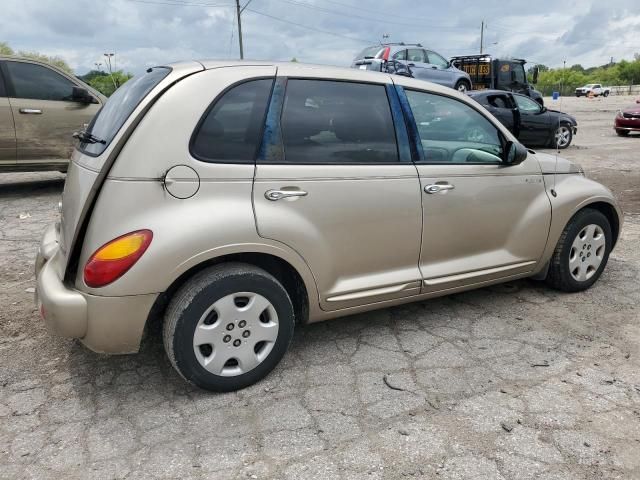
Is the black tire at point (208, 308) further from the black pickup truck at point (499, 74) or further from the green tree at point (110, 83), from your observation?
the black pickup truck at point (499, 74)

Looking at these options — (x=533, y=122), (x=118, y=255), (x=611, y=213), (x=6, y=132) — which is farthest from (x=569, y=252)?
(x=533, y=122)

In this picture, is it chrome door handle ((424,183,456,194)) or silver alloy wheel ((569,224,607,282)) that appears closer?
chrome door handle ((424,183,456,194))

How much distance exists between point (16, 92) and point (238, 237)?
597 centimetres

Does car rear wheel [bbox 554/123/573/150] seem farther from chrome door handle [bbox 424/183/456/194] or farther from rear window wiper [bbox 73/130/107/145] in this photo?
rear window wiper [bbox 73/130/107/145]

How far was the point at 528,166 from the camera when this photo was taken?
3.76 metres

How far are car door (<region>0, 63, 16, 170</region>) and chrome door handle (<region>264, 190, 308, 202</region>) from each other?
5794mm

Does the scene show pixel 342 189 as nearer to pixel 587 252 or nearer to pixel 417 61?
pixel 587 252

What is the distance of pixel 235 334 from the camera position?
2.75 meters

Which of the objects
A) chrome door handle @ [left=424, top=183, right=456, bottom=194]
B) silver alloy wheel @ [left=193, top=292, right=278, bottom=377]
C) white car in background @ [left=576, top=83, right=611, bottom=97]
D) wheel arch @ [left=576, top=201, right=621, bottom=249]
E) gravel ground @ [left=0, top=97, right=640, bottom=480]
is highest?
white car in background @ [left=576, top=83, right=611, bottom=97]

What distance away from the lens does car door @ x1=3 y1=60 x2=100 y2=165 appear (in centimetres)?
711

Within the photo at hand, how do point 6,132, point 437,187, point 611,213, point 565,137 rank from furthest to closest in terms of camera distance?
point 565,137 < point 6,132 < point 611,213 < point 437,187

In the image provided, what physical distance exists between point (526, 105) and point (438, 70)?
5.17 m

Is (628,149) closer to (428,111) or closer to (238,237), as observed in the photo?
(428,111)

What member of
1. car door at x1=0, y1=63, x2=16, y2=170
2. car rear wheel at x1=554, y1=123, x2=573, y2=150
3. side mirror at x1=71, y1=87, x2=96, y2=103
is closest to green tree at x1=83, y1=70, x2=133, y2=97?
side mirror at x1=71, y1=87, x2=96, y2=103
